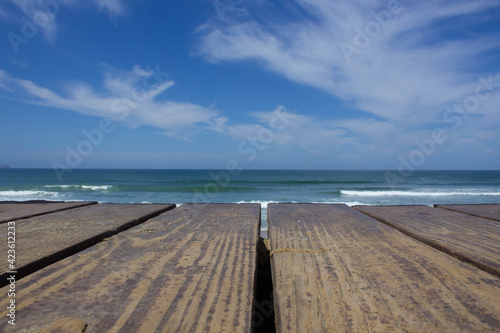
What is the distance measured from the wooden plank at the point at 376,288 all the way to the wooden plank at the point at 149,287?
91 millimetres

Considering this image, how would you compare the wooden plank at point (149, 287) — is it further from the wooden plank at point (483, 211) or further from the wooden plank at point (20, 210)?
the wooden plank at point (483, 211)

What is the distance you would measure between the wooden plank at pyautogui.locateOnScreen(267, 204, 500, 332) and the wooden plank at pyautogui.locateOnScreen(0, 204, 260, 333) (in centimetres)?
9

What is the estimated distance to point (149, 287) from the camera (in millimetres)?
634

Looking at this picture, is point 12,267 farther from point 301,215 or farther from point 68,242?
point 301,215

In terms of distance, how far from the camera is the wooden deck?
509mm

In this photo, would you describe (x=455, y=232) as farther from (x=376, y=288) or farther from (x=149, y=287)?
(x=149, y=287)

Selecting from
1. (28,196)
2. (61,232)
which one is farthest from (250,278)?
(28,196)

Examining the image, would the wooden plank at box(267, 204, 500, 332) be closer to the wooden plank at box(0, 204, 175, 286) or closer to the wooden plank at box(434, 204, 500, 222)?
the wooden plank at box(0, 204, 175, 286)

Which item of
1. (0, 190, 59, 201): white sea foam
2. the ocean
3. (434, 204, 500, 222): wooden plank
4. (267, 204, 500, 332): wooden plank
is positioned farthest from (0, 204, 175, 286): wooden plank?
(0, 190, 59, 201): white sea foam

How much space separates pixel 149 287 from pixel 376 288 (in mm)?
483

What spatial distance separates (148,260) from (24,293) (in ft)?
0.90

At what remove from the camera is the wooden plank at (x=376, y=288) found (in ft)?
1.65

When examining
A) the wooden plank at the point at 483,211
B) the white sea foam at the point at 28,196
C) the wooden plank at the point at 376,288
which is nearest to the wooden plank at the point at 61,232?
the wooden plank at the point at 376,288

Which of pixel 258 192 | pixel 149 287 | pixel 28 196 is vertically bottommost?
pixel 28 196
